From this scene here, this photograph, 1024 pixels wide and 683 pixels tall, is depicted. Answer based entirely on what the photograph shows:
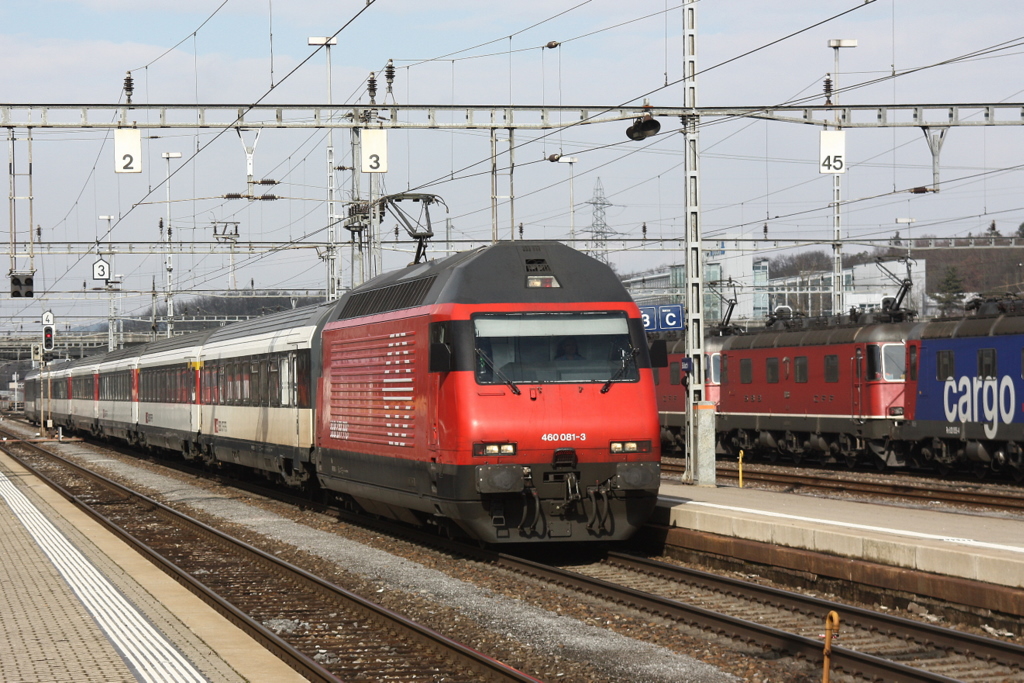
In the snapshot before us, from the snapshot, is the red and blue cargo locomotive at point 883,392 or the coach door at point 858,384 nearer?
the red and blue cargo locomotive at point 883,392

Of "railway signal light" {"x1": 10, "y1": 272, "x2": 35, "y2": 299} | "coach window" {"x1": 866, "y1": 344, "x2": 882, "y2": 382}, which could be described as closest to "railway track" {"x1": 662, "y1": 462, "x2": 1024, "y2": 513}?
A: "coach window" {"x1": 866, "y1": 344, "x2": 882, "y2": 382}

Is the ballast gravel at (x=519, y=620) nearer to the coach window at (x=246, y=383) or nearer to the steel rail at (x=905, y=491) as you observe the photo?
the coach window at (x=246, y=383)

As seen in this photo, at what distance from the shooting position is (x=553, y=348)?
14.7m

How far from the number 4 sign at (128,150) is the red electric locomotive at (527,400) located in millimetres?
11249

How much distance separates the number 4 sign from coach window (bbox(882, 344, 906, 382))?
57.9 feet

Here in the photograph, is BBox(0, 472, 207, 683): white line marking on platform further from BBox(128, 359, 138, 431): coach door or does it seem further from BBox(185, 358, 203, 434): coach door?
BBox(128, 359, 138, 431): coach door

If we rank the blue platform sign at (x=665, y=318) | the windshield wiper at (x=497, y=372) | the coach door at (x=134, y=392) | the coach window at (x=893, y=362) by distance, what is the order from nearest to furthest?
the windshield wiper at (x=497, y=372) → the coach window at (x=893, y=362) → the blue platform sign at (x=665, y=318) → the coach door at (x=134, y=392)

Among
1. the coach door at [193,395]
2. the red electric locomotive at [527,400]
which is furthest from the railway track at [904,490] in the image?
the coach door at [193,395]

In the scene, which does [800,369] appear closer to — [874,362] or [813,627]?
[874,362]

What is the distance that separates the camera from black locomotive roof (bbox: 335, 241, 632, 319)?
14750mm

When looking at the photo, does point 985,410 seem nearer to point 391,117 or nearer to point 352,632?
point 391,117

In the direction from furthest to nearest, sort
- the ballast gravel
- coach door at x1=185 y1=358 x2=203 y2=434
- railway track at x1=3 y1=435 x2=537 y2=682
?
coach door at x1=185 y1=358 x2=203 y2=434, railway track at x1=3 y1=435 x2=537 y2=682, the ballast gravel

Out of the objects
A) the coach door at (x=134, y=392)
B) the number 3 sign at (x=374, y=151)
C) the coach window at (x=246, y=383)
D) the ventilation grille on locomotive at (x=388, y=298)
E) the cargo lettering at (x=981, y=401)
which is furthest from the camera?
the coach door at (x=134, y=392)

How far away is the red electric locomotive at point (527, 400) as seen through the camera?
559 inches
